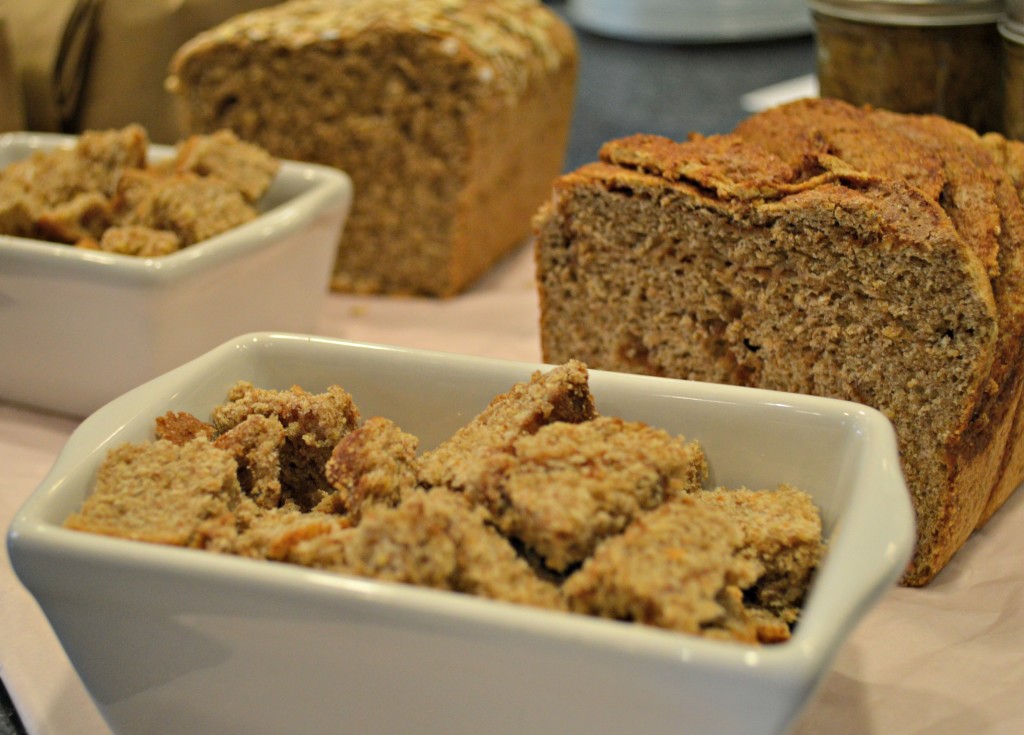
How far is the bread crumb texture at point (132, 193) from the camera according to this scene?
1.69 meters

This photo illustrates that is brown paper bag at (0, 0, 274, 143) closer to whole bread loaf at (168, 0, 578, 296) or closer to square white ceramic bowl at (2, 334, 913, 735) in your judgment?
whole bread loaf at (168, 0, 578, 296)

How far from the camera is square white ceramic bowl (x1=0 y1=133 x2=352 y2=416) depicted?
154cm

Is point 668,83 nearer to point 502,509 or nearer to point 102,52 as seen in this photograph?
point 102,52

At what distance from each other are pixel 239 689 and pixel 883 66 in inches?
59.5

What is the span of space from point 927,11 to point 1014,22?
0.56 ft

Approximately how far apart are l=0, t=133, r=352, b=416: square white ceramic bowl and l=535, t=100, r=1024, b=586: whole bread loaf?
0.49 metres

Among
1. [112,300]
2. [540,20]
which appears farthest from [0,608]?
[540,20]

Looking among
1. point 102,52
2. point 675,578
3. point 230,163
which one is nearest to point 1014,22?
point 675,578

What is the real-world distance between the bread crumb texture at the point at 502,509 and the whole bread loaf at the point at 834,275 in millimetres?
335

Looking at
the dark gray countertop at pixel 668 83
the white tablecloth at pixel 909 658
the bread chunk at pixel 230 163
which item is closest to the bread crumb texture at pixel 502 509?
the white tablecloth at pixel 909 658

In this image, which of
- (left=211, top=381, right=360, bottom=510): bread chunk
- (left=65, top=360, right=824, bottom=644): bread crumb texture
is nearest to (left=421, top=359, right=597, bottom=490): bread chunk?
(left=65, top=360, right=824, bottom=644): bread crumb texture

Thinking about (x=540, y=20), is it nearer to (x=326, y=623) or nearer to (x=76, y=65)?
(x=76, y=65)

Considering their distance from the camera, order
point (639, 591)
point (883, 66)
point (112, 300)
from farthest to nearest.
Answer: point (883, 66) < point (112, 300) < point (639, 591)

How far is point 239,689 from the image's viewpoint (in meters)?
0.89
